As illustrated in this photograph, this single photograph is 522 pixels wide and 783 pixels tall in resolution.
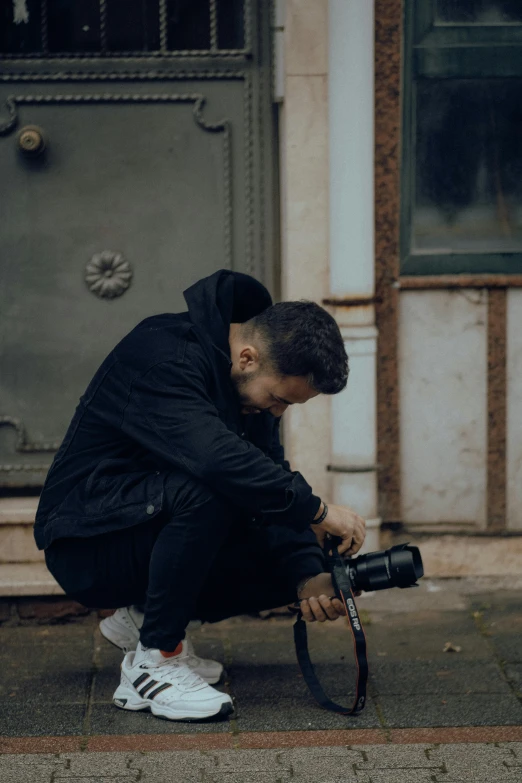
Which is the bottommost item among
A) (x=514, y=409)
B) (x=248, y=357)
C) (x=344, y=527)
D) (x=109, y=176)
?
(x=344, y=527)

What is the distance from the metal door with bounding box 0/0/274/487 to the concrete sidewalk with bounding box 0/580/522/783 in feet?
3.70

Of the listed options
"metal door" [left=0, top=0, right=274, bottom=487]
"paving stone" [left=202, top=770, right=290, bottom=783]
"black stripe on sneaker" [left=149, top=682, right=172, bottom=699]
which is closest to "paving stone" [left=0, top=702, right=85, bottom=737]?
"black stripe on sneaker" [left=149, top=682, right=172, bottom=699]

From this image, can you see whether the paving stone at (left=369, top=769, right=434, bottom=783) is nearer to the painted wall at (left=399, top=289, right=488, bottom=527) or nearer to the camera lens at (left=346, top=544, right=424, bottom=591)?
the camera lens at (left=346, top=544, right=424, bottom=591)

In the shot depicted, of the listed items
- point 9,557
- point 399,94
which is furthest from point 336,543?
point 399,94

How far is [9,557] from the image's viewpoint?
4793 mm

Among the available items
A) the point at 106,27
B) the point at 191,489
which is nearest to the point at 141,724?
the point at 191,489

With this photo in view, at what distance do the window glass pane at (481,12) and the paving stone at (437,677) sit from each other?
255 centimetres

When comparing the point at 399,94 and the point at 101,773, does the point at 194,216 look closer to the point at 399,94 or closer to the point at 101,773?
the point at 399,94

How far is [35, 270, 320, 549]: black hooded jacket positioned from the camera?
356 cm

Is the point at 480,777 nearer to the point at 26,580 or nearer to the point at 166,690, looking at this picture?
the point at 166,690

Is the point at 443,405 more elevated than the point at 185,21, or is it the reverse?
the point at 185,21

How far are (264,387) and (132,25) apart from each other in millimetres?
1934

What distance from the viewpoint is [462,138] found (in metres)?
4.85

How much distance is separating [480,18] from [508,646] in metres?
2.53
